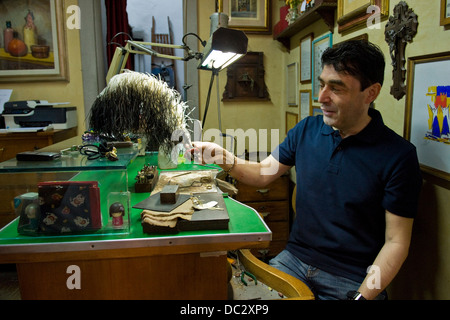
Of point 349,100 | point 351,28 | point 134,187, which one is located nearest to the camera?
point 349,100

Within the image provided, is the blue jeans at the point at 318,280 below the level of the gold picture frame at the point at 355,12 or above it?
below

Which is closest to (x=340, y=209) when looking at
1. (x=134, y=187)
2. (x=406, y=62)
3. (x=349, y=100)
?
(x=349, y=100)

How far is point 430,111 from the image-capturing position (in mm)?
1339

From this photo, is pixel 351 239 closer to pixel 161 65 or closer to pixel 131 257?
pixel 131 257

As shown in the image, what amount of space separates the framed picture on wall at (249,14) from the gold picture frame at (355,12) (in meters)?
1.35

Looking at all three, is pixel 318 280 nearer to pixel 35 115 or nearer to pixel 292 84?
pixel 292 84

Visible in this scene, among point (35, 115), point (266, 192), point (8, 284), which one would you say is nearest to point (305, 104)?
point (266, 192)

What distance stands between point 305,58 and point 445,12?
160 cm

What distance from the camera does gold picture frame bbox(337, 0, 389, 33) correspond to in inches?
64.9

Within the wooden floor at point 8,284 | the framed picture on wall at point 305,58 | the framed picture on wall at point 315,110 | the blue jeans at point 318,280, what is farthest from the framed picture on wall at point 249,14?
the wooden floor at point 8,284

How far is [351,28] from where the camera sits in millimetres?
1998

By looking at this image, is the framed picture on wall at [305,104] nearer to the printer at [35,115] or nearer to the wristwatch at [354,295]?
the wristwatch at [354,295]

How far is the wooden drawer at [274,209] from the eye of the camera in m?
2.95

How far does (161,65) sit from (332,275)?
293 centimetres
